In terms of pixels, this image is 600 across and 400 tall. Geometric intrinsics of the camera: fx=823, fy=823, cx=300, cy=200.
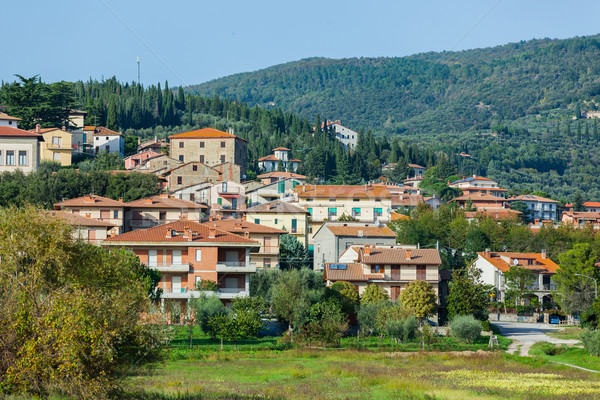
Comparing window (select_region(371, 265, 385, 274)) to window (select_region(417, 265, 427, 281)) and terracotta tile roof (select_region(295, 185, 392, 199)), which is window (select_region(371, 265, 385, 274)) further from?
terracotta tile roof (select_region(295, 185, 392, 199))

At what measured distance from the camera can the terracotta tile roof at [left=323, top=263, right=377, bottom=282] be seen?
200 feet

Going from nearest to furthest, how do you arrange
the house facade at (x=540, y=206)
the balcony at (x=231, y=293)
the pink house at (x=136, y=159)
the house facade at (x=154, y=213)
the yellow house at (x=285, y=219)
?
the balcony at (x=231, y=293)
the house facade at (x=154, y=213)
the yellow house at (x=285, y=219)
the pink house at (x=136, y=159)
the house facade at (x=540, y=206)

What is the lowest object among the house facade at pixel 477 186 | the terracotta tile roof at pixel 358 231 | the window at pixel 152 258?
the window at pixel 152 258

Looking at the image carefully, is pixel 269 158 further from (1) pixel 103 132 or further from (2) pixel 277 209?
(2) pixel 277 209

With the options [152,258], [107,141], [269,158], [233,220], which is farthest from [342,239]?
[269,158]

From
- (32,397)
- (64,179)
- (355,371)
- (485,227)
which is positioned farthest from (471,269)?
(32,397)

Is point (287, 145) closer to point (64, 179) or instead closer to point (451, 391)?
point (64, 179)

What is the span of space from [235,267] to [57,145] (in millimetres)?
53626

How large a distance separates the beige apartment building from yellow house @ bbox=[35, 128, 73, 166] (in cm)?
2130

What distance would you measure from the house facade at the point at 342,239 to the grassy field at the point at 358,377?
29449 mm

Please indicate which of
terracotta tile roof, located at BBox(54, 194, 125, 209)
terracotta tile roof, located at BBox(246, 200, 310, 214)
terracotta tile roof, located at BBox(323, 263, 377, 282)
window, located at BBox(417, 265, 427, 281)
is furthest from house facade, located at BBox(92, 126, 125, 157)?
window, located at BBox(417, 265, 427, 281)

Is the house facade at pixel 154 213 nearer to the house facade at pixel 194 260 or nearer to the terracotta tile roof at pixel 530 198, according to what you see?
the house facade at pixel 194 260

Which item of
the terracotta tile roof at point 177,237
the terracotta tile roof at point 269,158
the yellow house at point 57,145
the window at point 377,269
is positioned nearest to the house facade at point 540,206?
the terracotta tile roof at point 269,158

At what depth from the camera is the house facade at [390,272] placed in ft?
201
